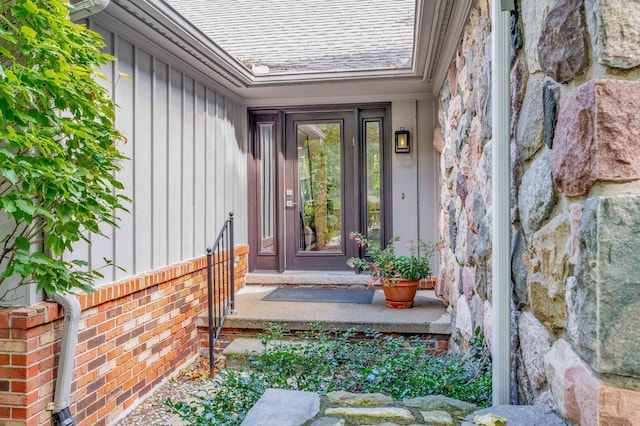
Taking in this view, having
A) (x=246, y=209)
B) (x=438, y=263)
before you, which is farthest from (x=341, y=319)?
(x=246, y=209)

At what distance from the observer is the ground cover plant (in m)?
1.77

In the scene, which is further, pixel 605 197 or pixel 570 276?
pixel 570 276

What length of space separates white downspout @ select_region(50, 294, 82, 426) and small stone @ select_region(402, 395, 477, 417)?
1.75m

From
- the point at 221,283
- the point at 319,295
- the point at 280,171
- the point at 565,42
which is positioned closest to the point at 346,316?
the point at 319,295

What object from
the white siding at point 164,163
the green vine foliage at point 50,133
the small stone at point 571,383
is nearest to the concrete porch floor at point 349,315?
the white siding at point 164,163

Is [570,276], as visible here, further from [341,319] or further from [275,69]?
[275,69]

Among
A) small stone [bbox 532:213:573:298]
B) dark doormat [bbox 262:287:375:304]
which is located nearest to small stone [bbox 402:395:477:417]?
small stone [bbox 532:213:573:298]

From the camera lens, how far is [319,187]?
518 centimetres

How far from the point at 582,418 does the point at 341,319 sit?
2645 mm

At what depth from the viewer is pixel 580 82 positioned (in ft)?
3.36

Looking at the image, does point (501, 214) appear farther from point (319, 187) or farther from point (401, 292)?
point (319, 187)

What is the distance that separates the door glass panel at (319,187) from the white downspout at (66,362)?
3077mm

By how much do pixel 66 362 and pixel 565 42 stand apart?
252cm

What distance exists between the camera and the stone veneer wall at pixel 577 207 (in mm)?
899
